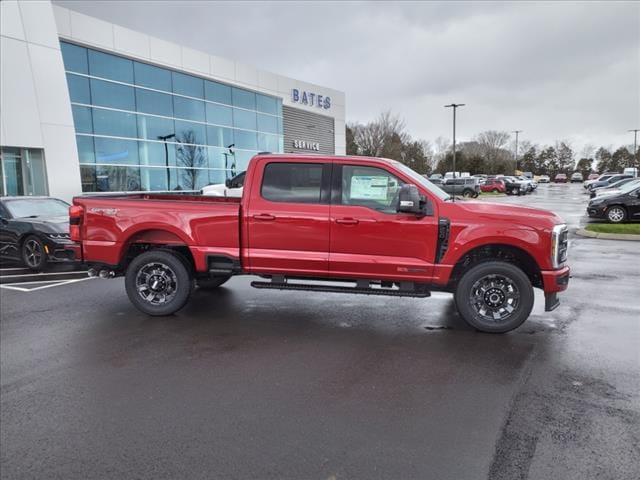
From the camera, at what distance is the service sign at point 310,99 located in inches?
1509

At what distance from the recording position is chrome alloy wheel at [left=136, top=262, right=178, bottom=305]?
6.43 metres

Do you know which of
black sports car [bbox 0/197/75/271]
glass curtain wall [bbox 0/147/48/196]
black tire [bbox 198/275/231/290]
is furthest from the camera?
glass curtain wall [bbox 0/147/48/196]

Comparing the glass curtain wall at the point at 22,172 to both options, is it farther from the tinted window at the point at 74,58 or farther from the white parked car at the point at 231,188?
the white parked car at the point at 231,188

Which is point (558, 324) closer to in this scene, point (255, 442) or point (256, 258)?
point (256, 258)

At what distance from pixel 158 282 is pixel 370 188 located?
3.13 m

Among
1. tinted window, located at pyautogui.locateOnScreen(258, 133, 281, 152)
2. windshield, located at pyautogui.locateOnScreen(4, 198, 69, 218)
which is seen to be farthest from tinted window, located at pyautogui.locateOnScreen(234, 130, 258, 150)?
windshield, located at pyautogui.locateOnScreen(4, 198, 69, 218)

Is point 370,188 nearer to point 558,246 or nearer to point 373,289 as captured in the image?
point 373,289

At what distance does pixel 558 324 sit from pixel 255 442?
4.40m

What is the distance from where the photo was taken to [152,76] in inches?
1019

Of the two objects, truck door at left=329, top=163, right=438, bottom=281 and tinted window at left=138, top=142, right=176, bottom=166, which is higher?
tinted window at left=138, top=142, right=176, bottom=166

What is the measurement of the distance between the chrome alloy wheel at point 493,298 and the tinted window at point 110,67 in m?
22.9

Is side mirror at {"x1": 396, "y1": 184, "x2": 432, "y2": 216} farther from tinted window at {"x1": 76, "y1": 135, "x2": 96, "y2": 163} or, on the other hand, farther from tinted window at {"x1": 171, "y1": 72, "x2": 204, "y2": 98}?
tinted window at {"x1": 171, "y1": 72, "x2": 204, "y2": 98}

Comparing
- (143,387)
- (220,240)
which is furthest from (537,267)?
(143,387)

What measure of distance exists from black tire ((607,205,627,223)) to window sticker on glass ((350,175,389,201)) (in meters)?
15.3
